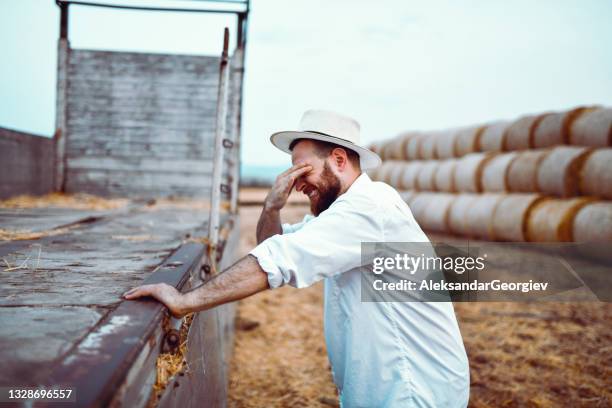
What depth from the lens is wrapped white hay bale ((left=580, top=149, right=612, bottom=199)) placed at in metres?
7.72

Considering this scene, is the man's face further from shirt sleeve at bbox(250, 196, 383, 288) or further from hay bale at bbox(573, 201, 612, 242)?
hay bale at bbox(573, 201, 612, 242)

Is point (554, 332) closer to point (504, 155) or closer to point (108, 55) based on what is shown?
point (504, 155)

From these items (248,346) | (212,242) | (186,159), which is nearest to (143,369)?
(212,242)

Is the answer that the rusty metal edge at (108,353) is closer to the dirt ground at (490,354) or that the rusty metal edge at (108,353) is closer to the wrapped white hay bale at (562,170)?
the dirt ground at (490,354)

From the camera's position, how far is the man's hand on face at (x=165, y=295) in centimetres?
187

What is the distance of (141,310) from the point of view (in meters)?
1.81

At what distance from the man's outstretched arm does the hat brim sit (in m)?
0.89

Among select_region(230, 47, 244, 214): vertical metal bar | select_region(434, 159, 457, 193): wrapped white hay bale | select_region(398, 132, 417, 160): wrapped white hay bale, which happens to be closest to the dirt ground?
select_region(230, 47, 244, 214): vertical metal bar

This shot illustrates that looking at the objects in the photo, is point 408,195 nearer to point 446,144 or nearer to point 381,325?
point 446,144

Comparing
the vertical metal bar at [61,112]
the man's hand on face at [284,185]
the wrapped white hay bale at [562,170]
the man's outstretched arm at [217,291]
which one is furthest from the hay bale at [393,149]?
the man's outstretched arm at [217,291]

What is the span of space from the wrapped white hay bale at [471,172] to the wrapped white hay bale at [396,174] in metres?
3.00

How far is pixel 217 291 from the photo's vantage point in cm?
188

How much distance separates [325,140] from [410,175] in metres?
12.3

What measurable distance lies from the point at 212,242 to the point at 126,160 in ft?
22.4
